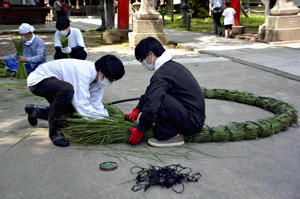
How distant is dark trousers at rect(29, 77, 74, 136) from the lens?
3443 mm

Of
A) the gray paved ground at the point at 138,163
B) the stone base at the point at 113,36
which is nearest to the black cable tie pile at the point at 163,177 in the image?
the gray paved ground at the point at 138,163

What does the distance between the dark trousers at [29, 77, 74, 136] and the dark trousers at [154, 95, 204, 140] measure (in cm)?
87

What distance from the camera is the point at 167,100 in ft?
11.1

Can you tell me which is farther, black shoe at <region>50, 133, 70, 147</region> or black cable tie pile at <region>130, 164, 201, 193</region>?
black shoe at <region>50, 133, 70, 147</region>

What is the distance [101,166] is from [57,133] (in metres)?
0.83

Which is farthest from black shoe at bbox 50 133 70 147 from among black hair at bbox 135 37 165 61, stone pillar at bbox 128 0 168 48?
stone pillar at bbox 128 0 168 48

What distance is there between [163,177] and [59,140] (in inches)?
49.4

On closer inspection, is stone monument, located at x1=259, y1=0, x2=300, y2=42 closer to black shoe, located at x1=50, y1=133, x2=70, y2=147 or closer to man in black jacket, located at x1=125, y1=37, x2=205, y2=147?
man in black jacket, located at x1=125, y1=37, x2=205, y2=147

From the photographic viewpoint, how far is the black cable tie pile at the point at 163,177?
2740 mm

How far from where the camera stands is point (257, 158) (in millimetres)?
3295

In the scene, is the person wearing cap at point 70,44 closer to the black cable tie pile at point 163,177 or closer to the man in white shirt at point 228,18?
the black cable tie pile at point 163,177

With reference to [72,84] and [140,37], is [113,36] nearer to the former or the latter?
[140,37]

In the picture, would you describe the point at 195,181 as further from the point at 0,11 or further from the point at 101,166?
the point at 0,11

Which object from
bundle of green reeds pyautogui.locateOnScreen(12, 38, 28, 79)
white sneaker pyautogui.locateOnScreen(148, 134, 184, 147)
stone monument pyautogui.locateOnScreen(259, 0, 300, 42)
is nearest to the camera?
white sneaker pyautogui.locateOnScreen(148, 134, 184, 147)
